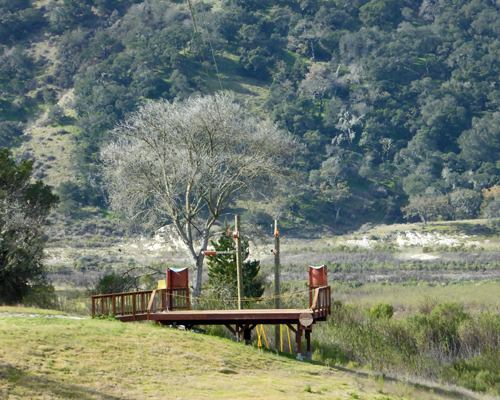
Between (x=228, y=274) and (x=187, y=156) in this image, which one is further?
(x=187, y=156)

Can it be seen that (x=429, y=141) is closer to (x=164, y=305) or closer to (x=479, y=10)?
(x=479, y=10)

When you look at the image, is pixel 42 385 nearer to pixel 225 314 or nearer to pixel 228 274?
pixel 225 314

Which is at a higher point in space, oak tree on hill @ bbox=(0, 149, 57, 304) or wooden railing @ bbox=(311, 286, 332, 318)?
oak tree on hill @ bbox=(0, 149, 57, 304)

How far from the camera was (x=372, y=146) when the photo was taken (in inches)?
4766

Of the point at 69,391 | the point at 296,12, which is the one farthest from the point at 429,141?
the point at 69,391

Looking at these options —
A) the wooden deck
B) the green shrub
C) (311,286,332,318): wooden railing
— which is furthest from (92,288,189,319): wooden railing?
the green shrub

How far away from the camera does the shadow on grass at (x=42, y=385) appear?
37.8 ft

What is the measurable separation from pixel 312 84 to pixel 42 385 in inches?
4948

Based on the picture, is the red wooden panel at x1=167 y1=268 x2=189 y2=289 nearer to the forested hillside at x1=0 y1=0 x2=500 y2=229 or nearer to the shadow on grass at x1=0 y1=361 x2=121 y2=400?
the shadow on grass at x1=0 y1=361 x2=121 y2=400

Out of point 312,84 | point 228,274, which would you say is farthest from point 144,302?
point 312,84

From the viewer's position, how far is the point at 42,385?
11.7 meters

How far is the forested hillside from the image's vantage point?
10156 centimetres

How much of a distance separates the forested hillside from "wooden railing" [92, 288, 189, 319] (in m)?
61.7

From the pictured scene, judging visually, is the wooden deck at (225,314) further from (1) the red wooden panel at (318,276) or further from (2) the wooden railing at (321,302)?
(1) the red wooden panel at (318,276)
